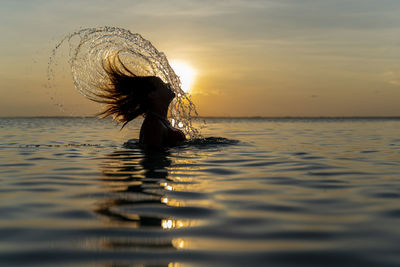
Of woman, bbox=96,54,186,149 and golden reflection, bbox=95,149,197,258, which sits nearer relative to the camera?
golden reflection, bbox=95,149,197,258

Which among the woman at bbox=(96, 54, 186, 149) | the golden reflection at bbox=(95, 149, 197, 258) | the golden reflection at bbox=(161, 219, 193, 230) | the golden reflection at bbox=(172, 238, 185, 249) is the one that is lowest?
the golden reflection at bbox=(172, 238, 185, 249)

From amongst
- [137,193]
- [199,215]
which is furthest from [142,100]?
[199,215]

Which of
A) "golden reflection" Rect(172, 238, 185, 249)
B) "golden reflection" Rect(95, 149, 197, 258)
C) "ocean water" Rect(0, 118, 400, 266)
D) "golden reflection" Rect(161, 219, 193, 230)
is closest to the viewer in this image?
"ocean water" Rect(0, 118, 400, 266)

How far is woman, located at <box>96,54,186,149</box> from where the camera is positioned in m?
9.46

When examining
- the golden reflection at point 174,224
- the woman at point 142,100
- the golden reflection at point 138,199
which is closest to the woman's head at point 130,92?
the woman at point 142,100

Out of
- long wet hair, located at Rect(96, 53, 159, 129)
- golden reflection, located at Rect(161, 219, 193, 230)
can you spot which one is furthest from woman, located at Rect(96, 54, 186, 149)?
golden reflection, located at Rect(161, 219, 193, 230)

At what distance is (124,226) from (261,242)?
3.81ft

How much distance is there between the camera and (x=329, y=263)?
2.82m

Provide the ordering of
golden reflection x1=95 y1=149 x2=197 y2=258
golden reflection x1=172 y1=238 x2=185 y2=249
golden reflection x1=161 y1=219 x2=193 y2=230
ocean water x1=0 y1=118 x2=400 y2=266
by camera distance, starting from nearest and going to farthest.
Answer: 1. ocean water x1=0 y1=118 x2=400 y2=266
2. golden reflection x1=172 y1=238 x2=185 y2=249
3. golden reflection x1=95 y1=149 x2=197 y2=258
4. golden reflection x1=161 y1=219 x2=193 y2=230

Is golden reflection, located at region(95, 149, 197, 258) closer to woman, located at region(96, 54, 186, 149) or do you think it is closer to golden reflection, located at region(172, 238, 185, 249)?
golden reflection, located at region(172, 238, 185, 249)

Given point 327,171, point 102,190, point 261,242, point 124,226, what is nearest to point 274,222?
point 261,242

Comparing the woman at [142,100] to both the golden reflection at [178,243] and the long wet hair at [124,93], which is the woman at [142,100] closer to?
the long wet hair at [124,93]

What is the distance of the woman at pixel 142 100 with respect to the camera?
9461mm

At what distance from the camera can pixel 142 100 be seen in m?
9.66
